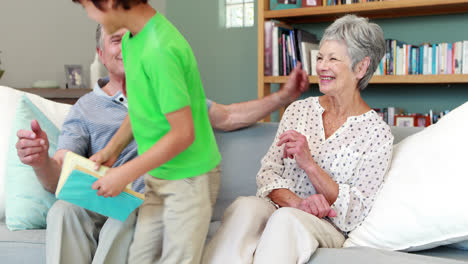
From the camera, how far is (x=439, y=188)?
1.24m

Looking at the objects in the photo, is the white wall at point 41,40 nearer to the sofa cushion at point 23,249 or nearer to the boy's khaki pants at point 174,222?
the sofa cushion at point 23,249

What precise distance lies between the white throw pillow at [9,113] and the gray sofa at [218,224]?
185 mm

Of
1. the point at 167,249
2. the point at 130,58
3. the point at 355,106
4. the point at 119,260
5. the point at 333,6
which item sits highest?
the point at 333,6

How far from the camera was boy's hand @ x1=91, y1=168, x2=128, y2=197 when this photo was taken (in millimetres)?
849

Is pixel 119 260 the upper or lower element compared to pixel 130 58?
lower

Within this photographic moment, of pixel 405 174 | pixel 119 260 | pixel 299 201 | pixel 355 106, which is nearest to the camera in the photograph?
pixel 119 260

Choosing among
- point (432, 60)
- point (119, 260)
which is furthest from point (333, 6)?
point (119, 260)

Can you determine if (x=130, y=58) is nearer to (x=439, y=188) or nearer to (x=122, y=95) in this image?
(x=122, y=95)

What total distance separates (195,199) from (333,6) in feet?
7.26

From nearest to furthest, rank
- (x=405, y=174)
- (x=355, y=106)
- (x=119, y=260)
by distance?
(x=119, y=260) < (x=405, y=174) < (x=355, y=106)

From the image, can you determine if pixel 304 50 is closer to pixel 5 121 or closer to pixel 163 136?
pixel 5 121

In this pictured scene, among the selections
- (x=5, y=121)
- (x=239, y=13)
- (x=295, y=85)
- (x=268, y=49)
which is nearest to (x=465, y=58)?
(x=268, y=49)

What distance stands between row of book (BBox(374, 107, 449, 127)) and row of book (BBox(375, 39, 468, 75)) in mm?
307

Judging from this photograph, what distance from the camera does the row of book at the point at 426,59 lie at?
2.66m
